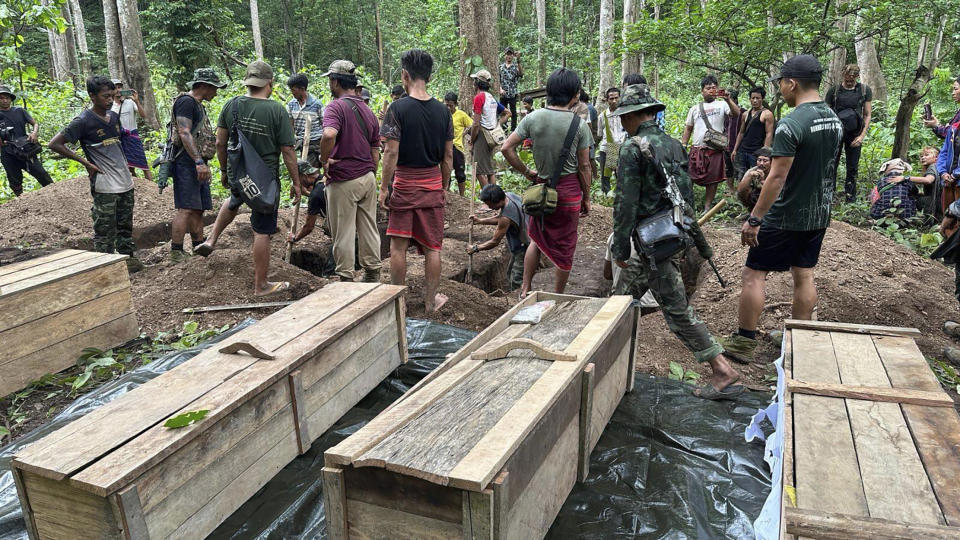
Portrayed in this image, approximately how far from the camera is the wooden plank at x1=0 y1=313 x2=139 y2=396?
3.61 metres

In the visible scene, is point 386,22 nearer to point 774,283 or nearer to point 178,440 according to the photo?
point 774,283

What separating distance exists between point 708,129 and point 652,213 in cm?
485

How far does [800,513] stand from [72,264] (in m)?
4.44

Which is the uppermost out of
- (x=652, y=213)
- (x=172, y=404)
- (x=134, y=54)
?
(x=134, y=54)

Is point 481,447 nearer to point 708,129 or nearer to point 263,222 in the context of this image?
point 263,222

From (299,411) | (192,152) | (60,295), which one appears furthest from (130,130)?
(299,411)

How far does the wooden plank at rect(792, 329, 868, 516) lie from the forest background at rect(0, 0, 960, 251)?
4.97 metres

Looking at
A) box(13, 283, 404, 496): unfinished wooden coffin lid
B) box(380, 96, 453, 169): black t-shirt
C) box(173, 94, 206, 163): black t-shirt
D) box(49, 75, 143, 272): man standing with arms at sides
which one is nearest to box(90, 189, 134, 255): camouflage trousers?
box(49, 75, 143, 272): man standing with arms at sides

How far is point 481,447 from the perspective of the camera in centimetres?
194

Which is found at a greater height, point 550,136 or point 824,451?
point 550,136

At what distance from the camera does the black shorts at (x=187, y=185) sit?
557 centimetres

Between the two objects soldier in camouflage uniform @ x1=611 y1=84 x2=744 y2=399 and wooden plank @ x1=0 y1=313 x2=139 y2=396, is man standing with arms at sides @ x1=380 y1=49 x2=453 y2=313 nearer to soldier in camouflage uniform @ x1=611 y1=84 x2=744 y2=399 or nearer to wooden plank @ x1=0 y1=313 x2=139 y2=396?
soldier in camouflage uniform @ x1=611 y1=84 x2=744 y2=399

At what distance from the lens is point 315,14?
2936 centimetres

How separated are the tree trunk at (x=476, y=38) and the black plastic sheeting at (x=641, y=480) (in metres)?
7.39
